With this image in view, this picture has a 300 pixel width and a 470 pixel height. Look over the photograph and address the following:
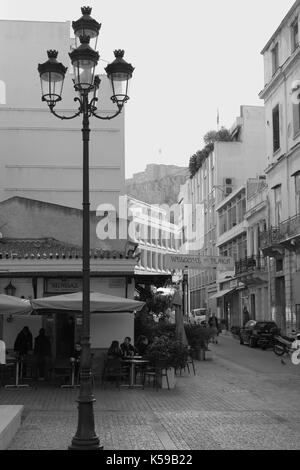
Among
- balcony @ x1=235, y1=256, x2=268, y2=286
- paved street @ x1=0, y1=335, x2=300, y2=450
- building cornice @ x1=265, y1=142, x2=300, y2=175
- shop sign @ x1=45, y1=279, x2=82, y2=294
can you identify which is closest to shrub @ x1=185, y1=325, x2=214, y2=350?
paved street @ x1=0, y1=335, x2=300, y2=450

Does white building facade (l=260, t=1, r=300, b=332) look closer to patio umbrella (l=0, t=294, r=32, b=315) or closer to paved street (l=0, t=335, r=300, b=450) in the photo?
paved street (l=0, t=335, r=300, b=450)

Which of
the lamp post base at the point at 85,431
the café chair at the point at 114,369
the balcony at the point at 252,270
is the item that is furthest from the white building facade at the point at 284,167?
the lamp post base at the point at 85,431

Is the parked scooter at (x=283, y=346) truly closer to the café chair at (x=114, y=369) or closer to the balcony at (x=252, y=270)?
the café chair at (x=114, y=369)

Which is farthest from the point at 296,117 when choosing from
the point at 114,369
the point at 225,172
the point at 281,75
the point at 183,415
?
the point at 225,172

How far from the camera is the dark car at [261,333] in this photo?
31.8m

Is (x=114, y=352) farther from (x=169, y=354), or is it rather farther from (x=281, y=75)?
(x=281, y=75)

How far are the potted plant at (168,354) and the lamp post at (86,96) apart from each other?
7057mm

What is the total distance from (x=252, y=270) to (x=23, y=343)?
89.3 ft

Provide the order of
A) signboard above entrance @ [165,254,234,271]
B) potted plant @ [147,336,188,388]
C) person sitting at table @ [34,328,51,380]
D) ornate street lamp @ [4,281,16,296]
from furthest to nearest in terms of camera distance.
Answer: ornate street lamp @ [4,281,16,296] → signboard above entrance @ [165,254,234,271] → person sitting at table @ [34,328,51,380] → potted plant @ [147,336,188,388]

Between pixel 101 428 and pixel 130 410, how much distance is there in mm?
2163

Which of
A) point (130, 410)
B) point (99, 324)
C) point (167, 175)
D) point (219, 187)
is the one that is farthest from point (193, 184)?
point (167, 175)

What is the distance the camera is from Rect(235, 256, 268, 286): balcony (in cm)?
4114

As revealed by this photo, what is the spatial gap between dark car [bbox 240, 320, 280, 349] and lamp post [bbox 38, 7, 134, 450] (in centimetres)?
2357

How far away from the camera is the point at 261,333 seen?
32156mm
